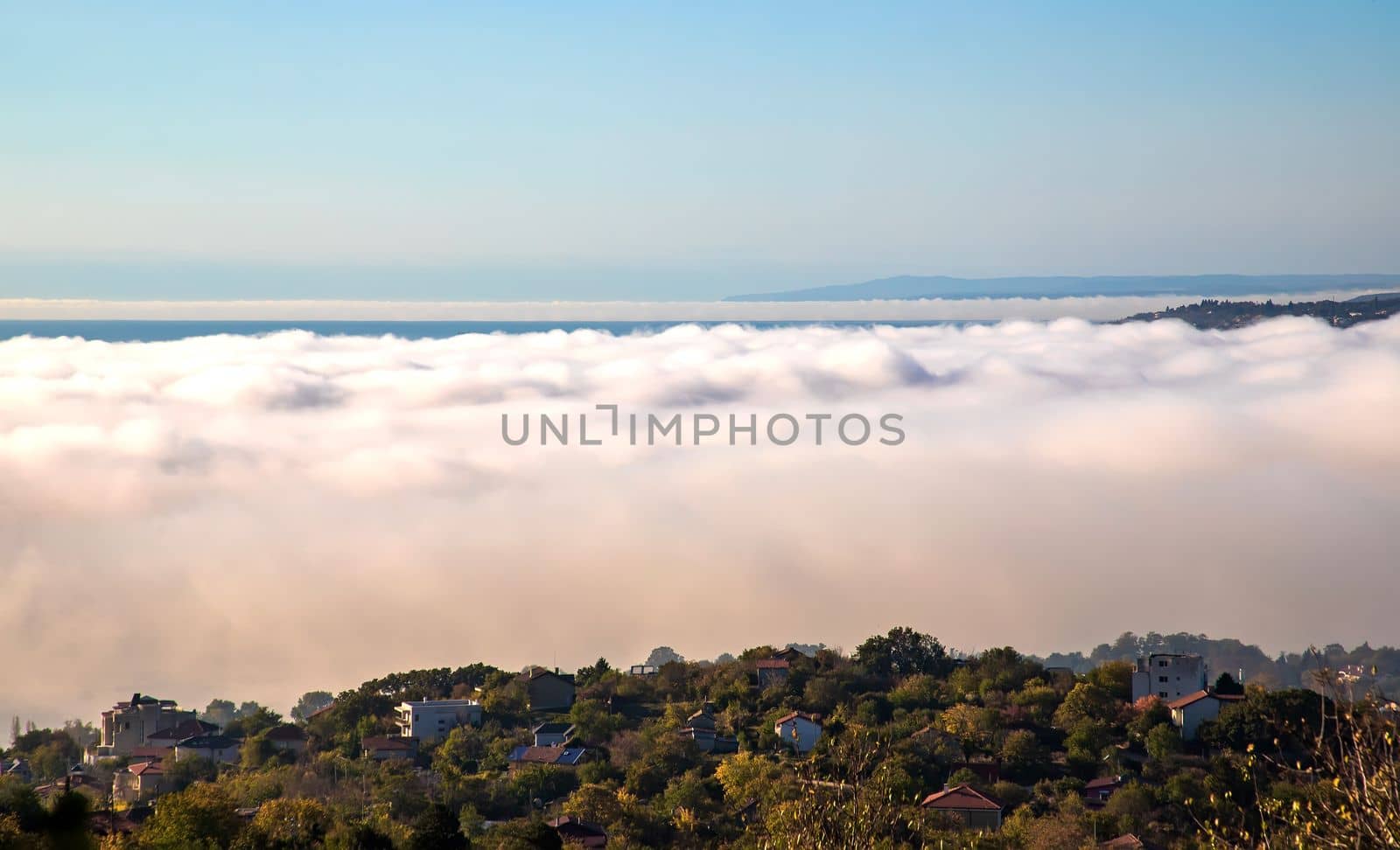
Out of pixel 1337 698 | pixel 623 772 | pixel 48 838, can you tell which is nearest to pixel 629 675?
pixel 623 772

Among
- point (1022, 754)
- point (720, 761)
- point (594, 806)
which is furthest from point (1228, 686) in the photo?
point (594, 806)

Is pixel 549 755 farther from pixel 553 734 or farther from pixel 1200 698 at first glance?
pixel 1200 698

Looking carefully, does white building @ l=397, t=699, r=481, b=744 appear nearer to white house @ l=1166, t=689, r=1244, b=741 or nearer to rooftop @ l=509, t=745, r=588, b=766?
rooftop @ l=509, t=745, r=588, b=766

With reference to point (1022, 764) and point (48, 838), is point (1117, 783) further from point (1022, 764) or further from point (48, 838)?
point (48, 838)

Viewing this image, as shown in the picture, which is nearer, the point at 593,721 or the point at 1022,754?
the point at 1022,754

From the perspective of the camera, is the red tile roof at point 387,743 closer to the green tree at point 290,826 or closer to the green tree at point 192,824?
the green tree at point 290,826

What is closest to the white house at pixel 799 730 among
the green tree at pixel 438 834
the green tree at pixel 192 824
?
the green tree at pixel 438 834
